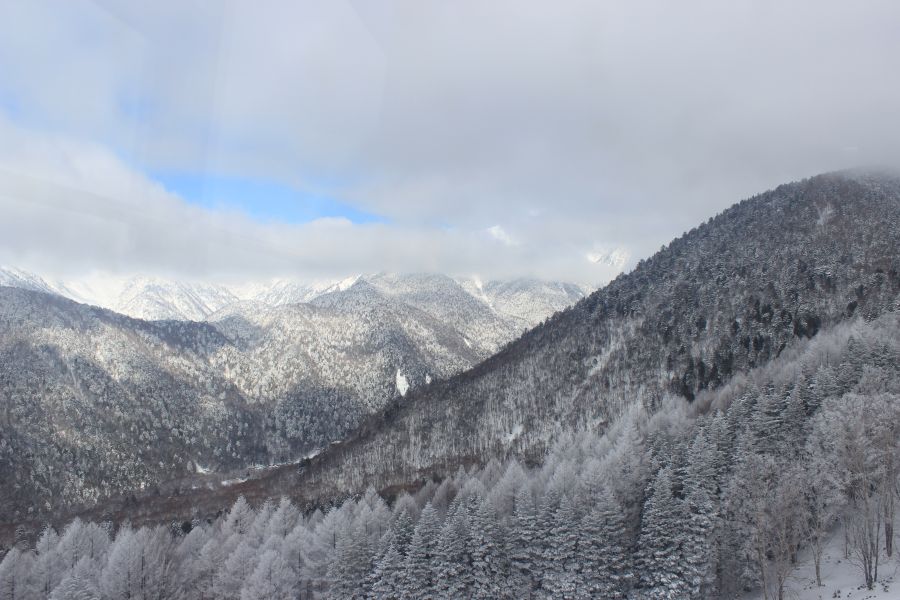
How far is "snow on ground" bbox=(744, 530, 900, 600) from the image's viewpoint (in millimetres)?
38722

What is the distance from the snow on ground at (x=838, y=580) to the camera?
38722 mm

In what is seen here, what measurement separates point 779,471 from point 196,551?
78.2 m

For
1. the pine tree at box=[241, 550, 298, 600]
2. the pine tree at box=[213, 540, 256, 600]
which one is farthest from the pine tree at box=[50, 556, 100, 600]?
the pine tree at box=[241, 550, 298, 600]

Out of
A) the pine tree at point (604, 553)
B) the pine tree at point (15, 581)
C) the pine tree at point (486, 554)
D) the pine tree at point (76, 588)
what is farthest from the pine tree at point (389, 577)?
the pine tree at point (15, 581)

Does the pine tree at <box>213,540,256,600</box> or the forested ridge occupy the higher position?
the forested ridge

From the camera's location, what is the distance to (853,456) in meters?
41.7

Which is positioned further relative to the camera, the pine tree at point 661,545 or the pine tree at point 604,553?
the pine tree at point 604,553

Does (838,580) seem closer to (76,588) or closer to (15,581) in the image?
(76,588)

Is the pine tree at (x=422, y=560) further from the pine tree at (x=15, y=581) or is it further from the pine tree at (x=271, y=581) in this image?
the pine tree at (x=15, y=581)

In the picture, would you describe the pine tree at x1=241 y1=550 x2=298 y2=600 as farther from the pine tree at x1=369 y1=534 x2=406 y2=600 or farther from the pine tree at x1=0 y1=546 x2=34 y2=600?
the pine tree at x1=0 y1=546 x2=34 y2=600

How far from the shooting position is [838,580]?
4300 cm

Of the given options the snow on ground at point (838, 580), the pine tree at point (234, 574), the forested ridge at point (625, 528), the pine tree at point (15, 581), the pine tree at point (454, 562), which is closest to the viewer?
the snow on ground at point (838, 580)

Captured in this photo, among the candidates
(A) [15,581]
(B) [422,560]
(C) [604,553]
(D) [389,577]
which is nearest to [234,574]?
(D) [389,577]

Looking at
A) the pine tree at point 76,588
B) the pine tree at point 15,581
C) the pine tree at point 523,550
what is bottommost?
the pine tree at point 15,581
